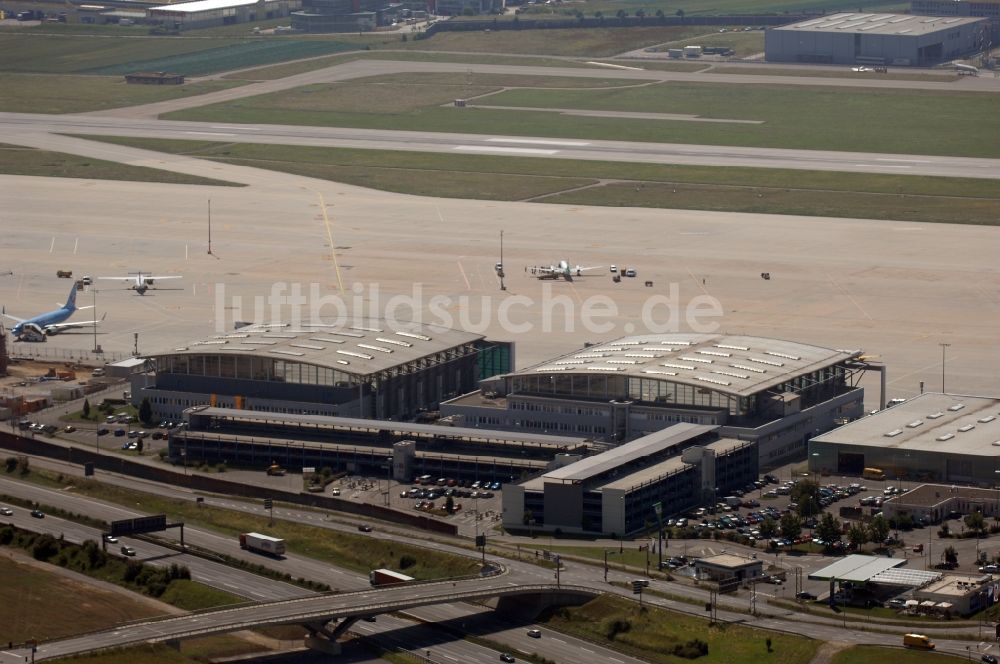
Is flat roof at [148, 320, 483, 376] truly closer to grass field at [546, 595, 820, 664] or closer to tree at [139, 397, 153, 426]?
tree at [139, 397, 153, 426]

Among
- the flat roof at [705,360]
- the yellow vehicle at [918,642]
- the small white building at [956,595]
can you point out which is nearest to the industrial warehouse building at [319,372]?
the flat roof at [705,360]

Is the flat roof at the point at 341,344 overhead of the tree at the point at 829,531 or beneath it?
overhead

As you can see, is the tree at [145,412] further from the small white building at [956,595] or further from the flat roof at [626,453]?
the small white building at [956,595]

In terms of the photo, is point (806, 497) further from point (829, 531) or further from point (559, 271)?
point (559, 271)

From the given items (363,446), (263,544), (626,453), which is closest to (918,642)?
(626,453)

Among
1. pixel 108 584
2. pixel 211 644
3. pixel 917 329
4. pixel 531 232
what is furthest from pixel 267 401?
pixel 531 232

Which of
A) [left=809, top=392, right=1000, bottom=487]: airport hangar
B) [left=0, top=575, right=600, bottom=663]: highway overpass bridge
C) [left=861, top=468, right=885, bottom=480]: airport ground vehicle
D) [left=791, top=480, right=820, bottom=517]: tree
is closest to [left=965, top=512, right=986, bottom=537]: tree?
[left=791, top=480, right=820, bottom=517]: tree
